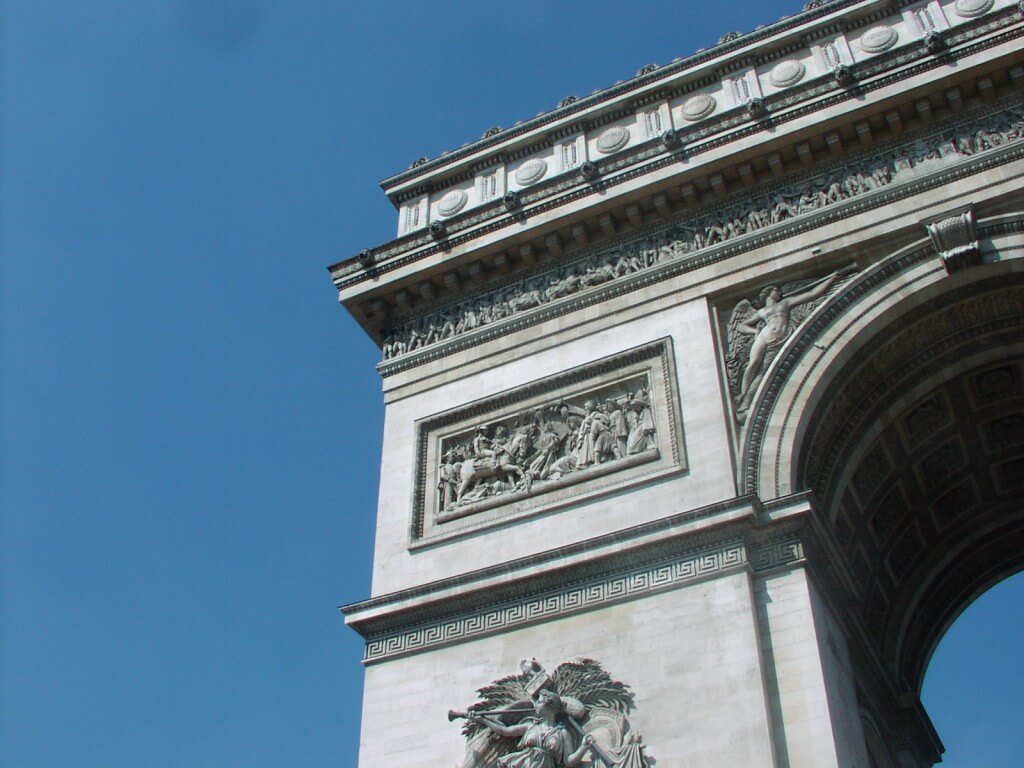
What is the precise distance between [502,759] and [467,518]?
3.35 metres

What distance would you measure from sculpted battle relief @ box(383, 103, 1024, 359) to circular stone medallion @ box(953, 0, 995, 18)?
2446mm

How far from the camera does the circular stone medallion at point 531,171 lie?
17812mm

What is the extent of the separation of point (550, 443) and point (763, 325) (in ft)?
9.61

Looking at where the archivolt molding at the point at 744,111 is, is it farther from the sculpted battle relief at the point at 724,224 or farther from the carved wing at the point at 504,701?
the carved wing at the point at 504,701

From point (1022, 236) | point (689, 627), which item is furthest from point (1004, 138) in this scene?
point (689, 627)

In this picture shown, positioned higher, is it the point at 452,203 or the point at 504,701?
the point at 452,203

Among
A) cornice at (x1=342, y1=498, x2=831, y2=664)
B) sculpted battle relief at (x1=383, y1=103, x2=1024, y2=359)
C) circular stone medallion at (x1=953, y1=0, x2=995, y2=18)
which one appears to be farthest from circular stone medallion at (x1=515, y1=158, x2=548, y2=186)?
cornice at (x1=342, y1=498, x2=831, y2=664)

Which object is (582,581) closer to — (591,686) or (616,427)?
Answer: (591,686)

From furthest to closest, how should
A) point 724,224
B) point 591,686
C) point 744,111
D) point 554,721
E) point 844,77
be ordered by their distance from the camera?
point 744,111 < point 724,224 < point 844,77 < point 591,686 < point 554,721

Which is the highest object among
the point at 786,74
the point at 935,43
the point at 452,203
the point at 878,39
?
the point at 878,39

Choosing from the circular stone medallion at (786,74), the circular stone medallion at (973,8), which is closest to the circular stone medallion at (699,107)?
the circular stone medallion at (786,74)

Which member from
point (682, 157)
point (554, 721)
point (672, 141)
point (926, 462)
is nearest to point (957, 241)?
point (926, 462)

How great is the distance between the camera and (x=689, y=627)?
12039 mm

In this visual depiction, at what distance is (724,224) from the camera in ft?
50.6
